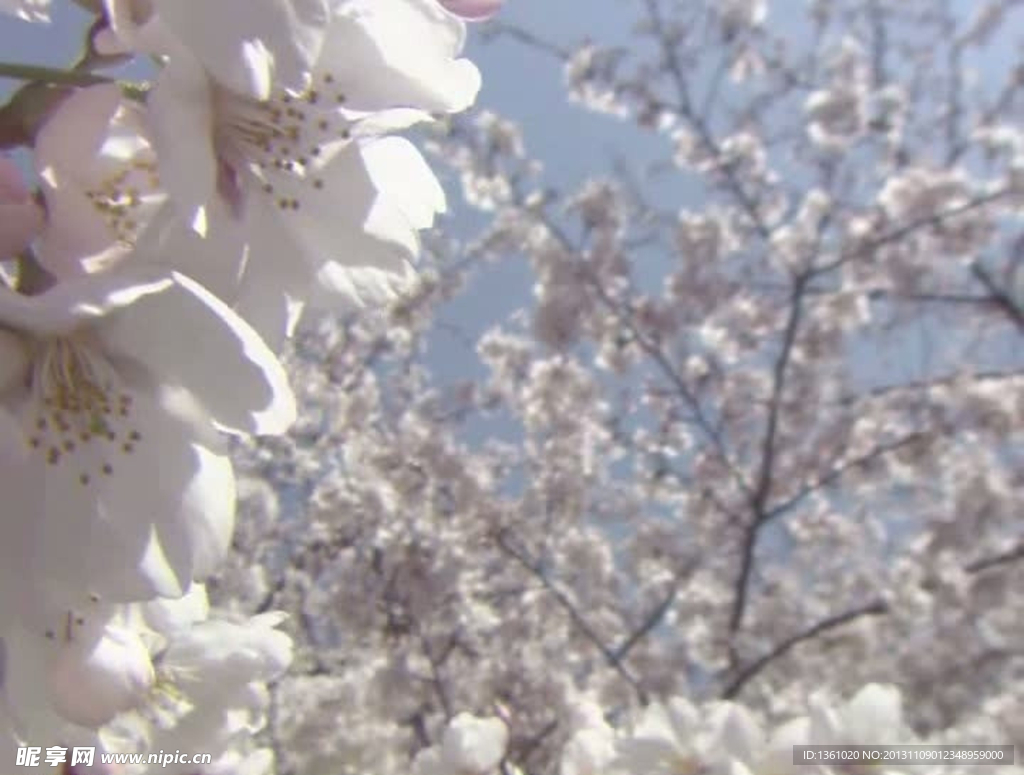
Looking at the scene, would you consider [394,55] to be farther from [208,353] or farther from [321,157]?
[208,353]

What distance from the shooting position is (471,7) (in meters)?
0.79

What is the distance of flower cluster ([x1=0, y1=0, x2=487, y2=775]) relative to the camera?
64 centimetres

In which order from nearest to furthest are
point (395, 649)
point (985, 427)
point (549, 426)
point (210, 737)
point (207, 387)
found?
point (207, 387) → point (210, 737) → point (395, 649) → point (985, 427) → point (549, 426)

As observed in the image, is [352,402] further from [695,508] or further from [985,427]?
[985,427]

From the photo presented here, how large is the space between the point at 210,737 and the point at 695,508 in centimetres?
519

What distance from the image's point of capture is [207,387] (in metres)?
0.70

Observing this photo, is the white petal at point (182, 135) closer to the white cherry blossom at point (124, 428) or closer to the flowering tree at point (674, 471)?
the white cherry blossom at point (124, 428)

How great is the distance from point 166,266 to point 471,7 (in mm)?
271

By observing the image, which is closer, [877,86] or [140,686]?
[140,686]

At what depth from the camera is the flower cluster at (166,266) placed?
0.64 m

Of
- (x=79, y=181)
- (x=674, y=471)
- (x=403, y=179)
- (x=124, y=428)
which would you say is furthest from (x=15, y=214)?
(x=674, y=471)

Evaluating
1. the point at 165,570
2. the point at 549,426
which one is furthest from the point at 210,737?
the point at 549,426

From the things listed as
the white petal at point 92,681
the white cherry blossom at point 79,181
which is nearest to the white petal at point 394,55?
the white cherry blossom at point 79,181

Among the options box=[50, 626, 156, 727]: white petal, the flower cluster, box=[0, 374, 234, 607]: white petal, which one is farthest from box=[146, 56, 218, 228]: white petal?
box=[50, 626, 156, 727]: white petal
